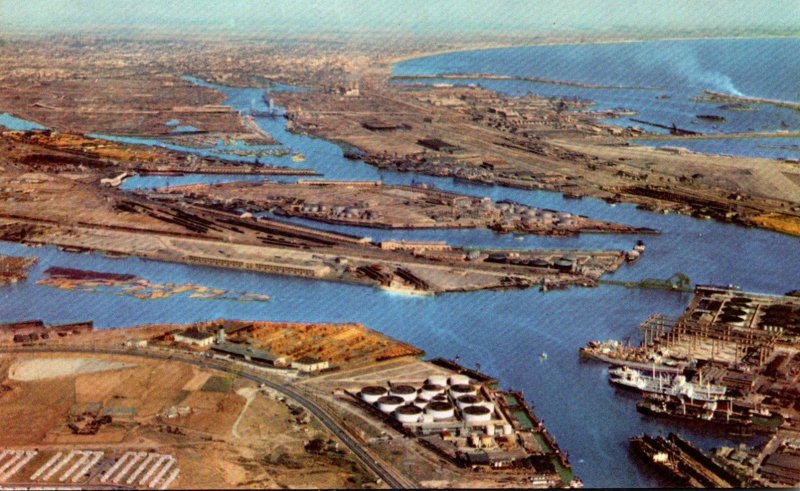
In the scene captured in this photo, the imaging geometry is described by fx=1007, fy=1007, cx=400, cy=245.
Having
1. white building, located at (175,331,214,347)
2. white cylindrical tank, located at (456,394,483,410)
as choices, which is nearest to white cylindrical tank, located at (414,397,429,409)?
white cylindrical tank, located at (456,394,483,410)

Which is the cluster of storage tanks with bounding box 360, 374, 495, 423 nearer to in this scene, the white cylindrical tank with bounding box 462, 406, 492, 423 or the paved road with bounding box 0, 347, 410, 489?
the white cylindrical tank with bounding box 462, 406, 492, 423

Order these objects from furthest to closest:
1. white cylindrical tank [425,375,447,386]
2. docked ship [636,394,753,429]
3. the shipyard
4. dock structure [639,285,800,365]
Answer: dock structure [639,285,800,365], white cylindrical tank [425,375,447,386], docked ship [636,394,753,429], the shipyard

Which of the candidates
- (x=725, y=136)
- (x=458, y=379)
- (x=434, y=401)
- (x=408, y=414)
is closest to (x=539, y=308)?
(x=458, y=379)

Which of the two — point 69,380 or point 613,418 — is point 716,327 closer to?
point 613,418

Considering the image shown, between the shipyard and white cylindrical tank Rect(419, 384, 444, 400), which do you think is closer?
the shipyard

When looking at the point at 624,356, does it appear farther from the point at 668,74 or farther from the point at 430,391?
the point at 668,74

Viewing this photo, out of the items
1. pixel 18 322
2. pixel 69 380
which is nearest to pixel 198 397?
pixel 69 380
